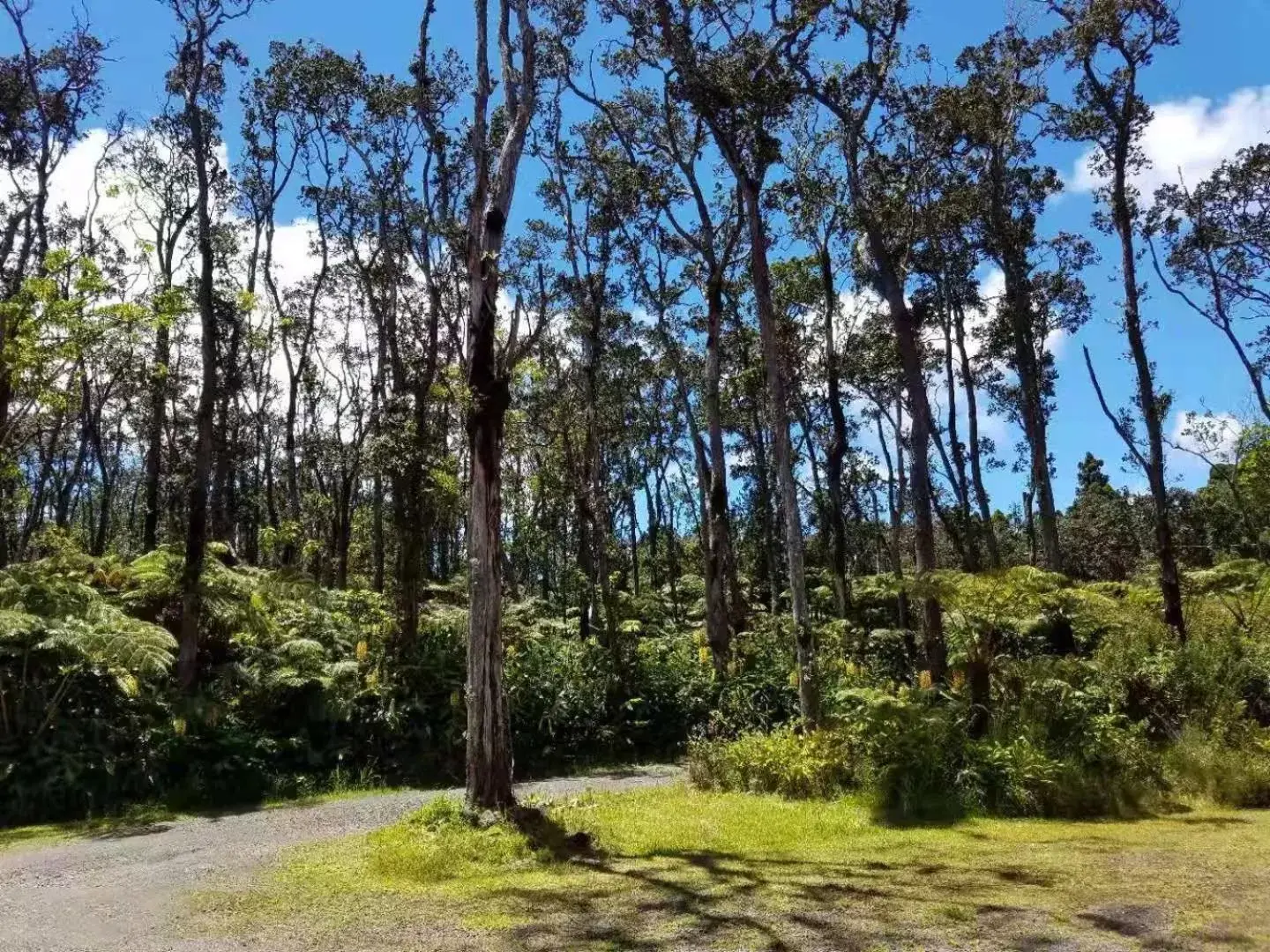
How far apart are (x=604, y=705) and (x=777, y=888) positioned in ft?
25.3

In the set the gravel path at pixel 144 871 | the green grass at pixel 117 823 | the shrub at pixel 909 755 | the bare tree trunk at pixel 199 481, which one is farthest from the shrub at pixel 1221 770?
the bare tree trunk at pixel 199 481

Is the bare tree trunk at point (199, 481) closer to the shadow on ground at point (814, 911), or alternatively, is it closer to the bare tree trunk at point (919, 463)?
the shadow on ground at point (814, 911)

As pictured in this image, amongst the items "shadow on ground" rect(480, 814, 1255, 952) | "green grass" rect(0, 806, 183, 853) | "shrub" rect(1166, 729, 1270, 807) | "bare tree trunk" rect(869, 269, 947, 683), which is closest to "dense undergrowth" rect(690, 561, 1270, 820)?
"shrub" rect(1166, 729, 1270, 807)

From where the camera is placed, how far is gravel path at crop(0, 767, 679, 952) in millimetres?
5445

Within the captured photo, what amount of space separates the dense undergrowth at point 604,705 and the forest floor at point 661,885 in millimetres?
725

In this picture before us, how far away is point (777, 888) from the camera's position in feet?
19.9

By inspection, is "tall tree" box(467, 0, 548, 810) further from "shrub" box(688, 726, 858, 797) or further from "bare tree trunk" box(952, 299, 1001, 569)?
"bare tree trunk" box(952, 299, 1001, 569)

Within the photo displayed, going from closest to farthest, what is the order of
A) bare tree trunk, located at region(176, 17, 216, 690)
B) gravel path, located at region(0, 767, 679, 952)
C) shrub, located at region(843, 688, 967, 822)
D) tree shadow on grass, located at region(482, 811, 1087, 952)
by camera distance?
1. tree shadow on grass, located at region(482, 811, 1087, 952)
2. gravel path, located at region(0, 767, 679, 952)
3. shrub, located at region(843, 688, 967, 822)
4. bare tree trunk, located at region(176, 17, 216, 690)

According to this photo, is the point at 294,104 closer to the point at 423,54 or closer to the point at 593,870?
the point at 423,54

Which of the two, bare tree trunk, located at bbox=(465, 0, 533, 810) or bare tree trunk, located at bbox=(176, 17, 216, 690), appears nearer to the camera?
bare tree trunk, located at bbox=(465, 0, 533, 810)

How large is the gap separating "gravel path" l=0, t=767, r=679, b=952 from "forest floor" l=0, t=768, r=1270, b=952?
0.02m

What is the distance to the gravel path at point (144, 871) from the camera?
5445 millimetres

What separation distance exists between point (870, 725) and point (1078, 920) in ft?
14.3

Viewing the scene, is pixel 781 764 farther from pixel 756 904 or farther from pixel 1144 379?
pixel 1144 379
